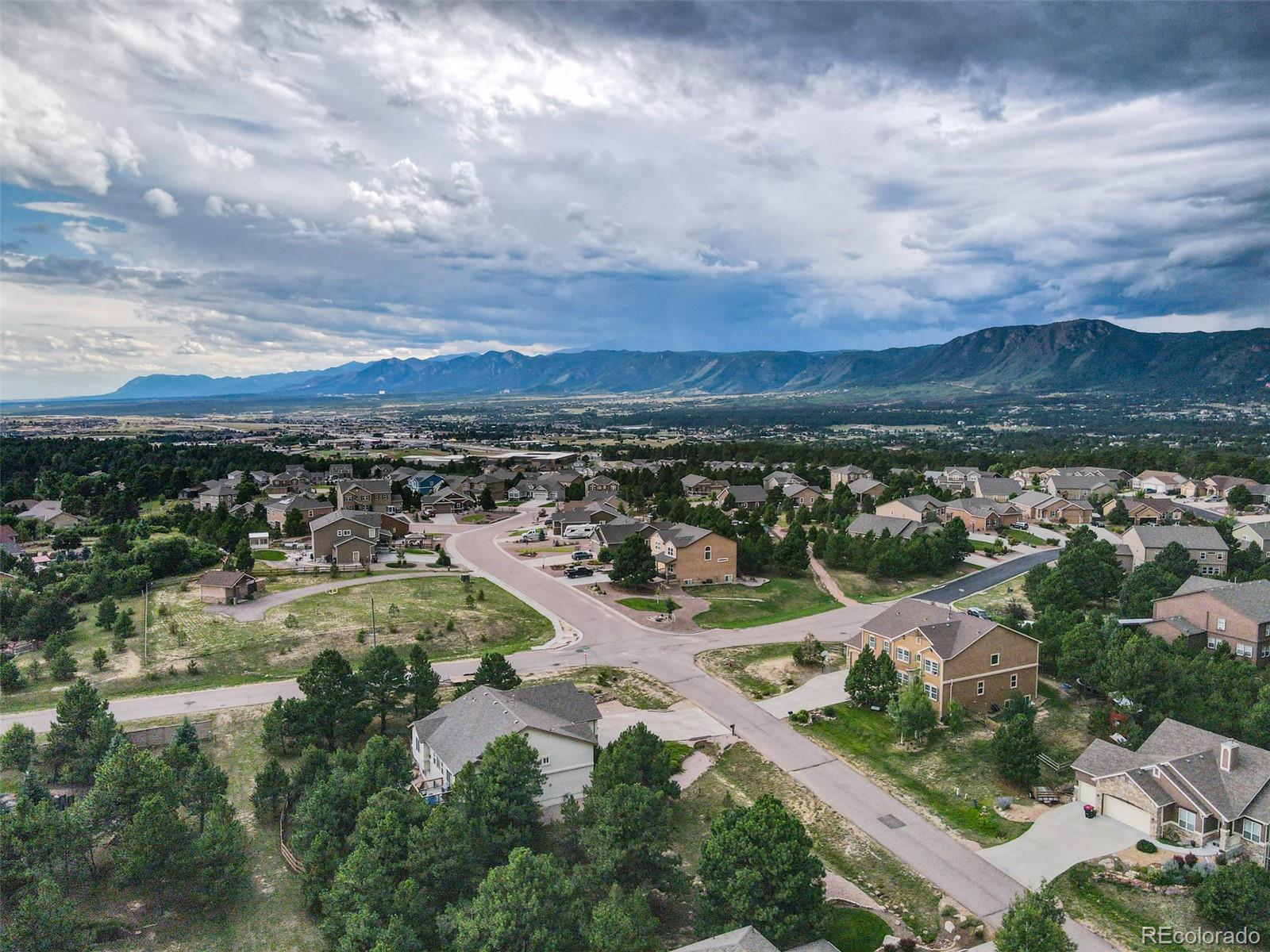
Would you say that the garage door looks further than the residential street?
Yes

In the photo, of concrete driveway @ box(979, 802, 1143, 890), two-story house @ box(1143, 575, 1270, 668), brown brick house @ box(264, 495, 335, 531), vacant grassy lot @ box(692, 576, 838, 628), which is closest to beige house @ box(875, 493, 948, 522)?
vacant grassy lot @ box(692, 576, 838, 628)

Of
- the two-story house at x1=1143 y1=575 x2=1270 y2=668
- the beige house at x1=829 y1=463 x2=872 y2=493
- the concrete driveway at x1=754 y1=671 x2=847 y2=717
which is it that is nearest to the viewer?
the concrete driveway at x1=754 y1=671 x2=847 y2=717

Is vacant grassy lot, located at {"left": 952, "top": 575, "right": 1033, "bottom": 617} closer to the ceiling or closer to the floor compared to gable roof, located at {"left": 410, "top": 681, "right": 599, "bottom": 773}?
closer to the floor

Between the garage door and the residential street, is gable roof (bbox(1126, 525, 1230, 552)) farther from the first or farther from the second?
the garage door

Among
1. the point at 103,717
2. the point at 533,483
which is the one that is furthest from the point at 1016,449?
the point at 103,717

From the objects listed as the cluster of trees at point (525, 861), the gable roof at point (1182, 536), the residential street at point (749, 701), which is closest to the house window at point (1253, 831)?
the residential street at point (749, 701)

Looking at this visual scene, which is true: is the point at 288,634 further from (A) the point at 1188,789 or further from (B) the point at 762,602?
(A) the point at 1188,789

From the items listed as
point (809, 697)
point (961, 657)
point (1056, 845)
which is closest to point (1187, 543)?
point (961, 657)
